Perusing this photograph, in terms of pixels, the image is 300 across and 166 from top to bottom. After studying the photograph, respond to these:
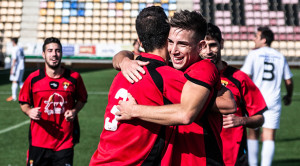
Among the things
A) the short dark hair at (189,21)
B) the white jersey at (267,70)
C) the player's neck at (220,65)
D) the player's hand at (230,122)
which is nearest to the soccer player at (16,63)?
the white jersey at (267,70)

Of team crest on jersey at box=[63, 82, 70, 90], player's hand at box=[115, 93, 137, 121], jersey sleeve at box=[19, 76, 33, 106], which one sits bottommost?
jersey sleeve at box=[19, 76, 33, 106]

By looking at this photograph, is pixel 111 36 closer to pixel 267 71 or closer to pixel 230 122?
Answer: pixel 267 71

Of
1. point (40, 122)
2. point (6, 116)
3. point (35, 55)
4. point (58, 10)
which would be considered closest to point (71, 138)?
point (40, 122)

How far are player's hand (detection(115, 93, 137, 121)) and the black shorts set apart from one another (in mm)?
2549

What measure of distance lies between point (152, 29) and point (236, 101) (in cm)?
159

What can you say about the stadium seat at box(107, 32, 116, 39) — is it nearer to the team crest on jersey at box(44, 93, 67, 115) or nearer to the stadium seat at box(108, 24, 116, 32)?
the stadium seat at box(108, 24, 116, 32)

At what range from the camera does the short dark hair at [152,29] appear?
7.90ft

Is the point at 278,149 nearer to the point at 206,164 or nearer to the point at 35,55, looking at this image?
the point at 206,164

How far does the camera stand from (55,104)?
477 cm

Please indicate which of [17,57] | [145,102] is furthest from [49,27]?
[145,102]

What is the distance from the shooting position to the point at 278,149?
293 inches

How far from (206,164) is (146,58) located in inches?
30.1

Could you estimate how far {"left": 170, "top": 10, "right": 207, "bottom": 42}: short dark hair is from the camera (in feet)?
7.52

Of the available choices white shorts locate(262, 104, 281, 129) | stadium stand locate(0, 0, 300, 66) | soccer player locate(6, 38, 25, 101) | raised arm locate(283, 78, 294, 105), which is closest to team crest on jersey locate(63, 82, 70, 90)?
white shorts locate(262, 104, 281, 129)
